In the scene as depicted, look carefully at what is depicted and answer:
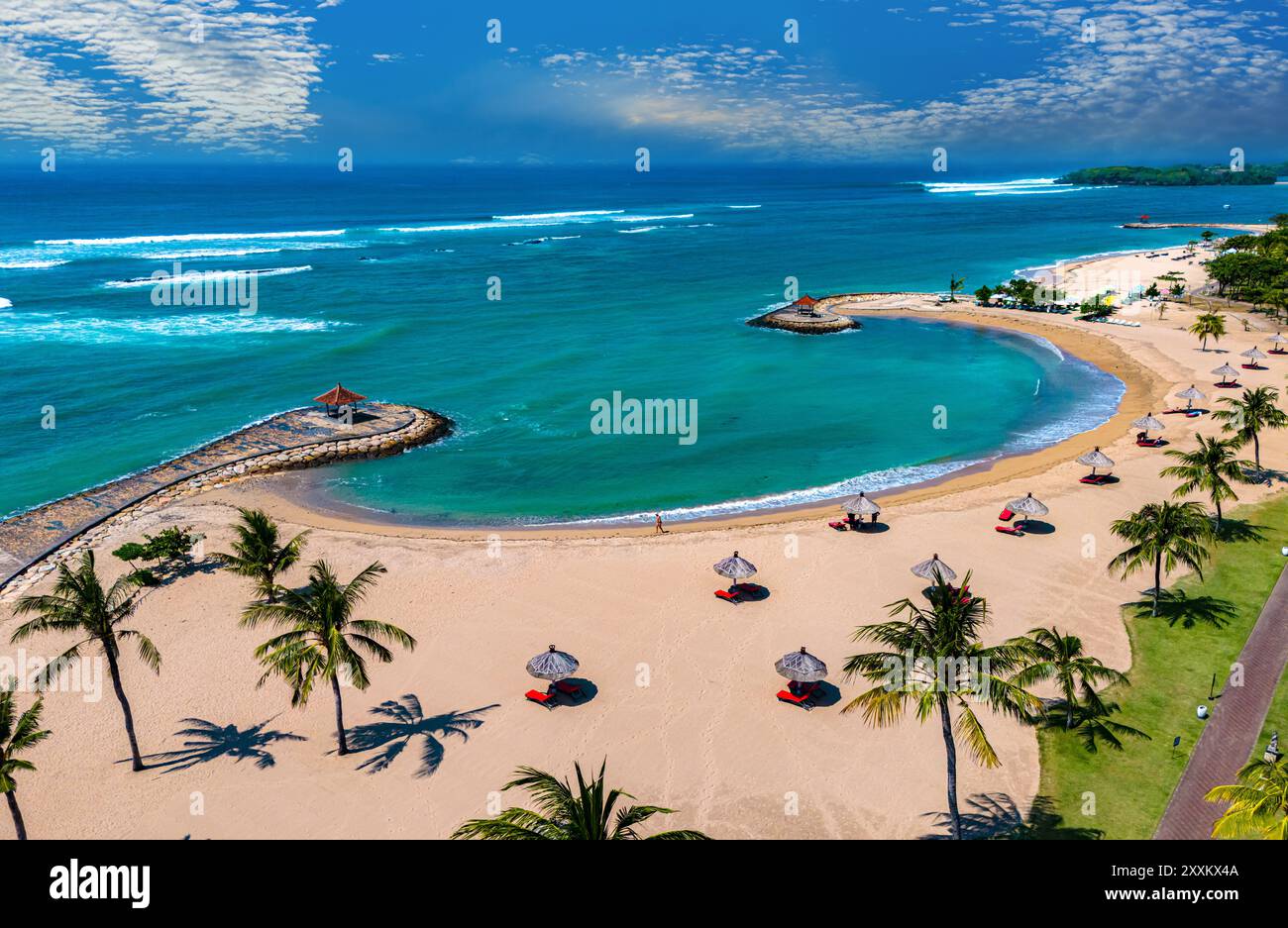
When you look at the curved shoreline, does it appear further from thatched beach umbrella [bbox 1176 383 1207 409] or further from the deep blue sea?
thatched beach umbrella [bbox 1176 383 1207 409]

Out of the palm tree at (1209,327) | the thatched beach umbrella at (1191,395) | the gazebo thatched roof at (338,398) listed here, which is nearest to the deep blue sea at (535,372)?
the thatched beach umbrella at (1191,395)

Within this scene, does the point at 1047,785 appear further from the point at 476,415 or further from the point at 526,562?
the point at 476,415

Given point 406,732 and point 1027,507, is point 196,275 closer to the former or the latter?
point 406,732

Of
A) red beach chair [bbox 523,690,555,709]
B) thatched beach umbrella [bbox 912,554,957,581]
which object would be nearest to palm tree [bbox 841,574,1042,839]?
red beach chair [bbox 523,690,555,709]

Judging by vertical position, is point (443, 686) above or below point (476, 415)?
below

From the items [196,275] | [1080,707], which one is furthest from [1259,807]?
[196,275]

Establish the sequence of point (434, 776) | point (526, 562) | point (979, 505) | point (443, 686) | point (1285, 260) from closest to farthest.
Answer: point (434, 776)
point (443, 686)
point (526, 562)
point (979, 505)
point (1285, 260)
